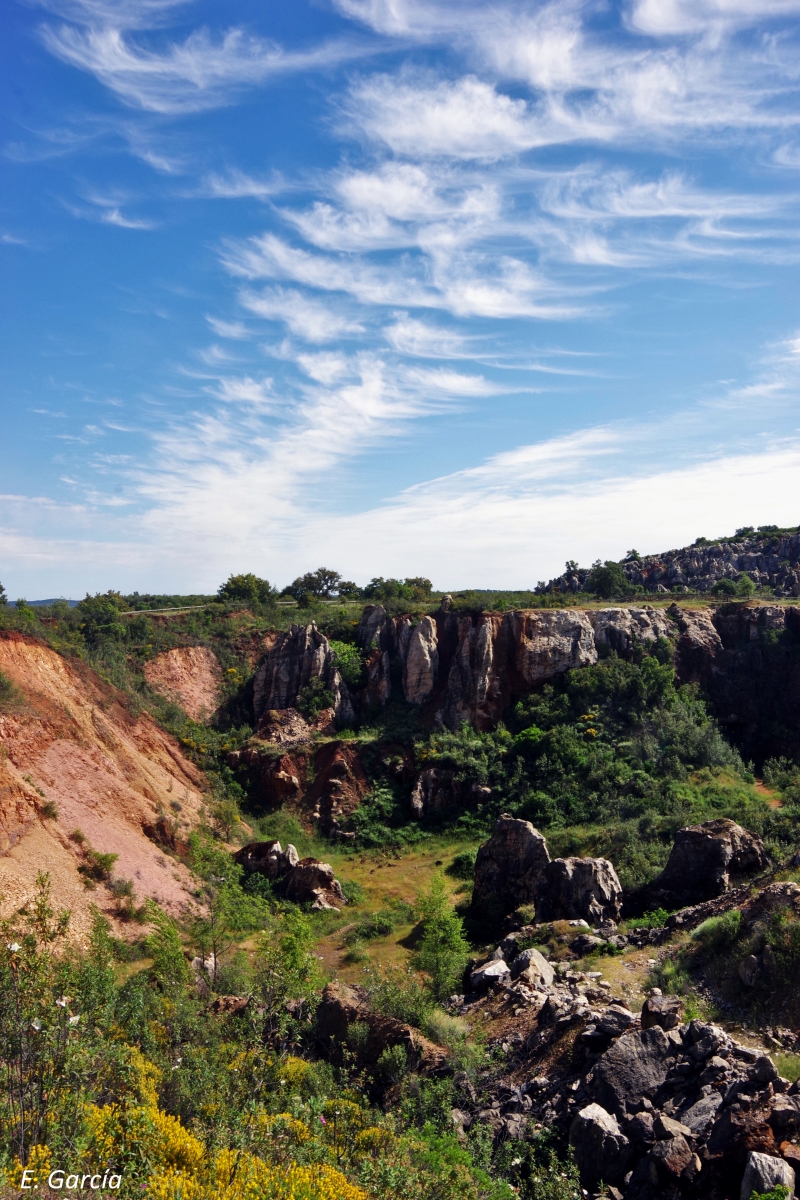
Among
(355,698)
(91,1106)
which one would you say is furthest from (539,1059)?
(355,698)

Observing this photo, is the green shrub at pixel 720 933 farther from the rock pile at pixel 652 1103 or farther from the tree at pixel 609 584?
the tree at pixel 609 584

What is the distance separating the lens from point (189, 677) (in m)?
44.9

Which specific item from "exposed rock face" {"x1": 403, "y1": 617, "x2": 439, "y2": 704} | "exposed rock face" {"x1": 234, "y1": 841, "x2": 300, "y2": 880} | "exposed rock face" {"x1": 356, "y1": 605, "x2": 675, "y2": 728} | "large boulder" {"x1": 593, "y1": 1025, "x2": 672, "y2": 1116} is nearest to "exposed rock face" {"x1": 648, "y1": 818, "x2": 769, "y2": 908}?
"large boulder" {"x1": 593, "y1": 1025, "x2": 672, "y2": 1116}

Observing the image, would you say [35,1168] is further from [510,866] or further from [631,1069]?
[510,866]

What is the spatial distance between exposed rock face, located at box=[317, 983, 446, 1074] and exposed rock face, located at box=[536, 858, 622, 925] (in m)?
8.97

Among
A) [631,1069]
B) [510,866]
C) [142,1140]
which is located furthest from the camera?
[510,866]

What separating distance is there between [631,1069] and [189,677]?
37069mm

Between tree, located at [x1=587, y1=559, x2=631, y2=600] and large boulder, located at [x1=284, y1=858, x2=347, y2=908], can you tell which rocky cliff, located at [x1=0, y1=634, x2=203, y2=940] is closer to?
large boulder, located at [x1=284, y1=858, x2=347, y2=908]

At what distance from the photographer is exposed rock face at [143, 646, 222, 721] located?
43.2 m

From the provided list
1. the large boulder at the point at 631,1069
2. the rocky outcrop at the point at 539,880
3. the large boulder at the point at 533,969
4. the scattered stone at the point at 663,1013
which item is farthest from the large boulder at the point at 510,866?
the large boulder at the point at 631,1069

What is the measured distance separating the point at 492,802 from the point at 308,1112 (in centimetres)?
2594

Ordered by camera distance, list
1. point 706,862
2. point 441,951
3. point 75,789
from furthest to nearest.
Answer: point 75,789, point 706,862, point 441,951

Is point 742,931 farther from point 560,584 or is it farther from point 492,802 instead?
point 560,584

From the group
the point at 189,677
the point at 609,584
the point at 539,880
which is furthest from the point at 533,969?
the point at 609,584
